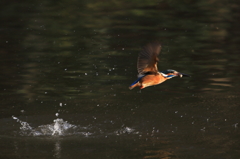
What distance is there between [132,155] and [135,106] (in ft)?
5.59

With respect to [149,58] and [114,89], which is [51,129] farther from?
[114,89]

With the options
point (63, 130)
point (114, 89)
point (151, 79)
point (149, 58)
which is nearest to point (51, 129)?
point (63, 130)

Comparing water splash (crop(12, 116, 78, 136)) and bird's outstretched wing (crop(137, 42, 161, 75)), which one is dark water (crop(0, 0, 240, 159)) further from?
bird's outstretched wing (crop(137, 42, 161, 75))

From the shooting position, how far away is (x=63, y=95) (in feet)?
24.8

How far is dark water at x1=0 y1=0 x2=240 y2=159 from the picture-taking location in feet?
18.9

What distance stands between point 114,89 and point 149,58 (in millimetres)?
2140

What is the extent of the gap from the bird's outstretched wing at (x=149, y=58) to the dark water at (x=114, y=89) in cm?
79

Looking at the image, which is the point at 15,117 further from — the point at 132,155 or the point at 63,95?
the point at 132,155

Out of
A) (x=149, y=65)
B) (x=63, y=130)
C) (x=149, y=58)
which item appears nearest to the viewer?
(x=149, y=58)

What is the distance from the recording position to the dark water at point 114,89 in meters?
5.76

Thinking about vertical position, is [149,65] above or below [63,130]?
above

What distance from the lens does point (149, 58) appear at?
571 centimetres

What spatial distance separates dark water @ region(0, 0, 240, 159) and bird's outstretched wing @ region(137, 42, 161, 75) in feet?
2.59

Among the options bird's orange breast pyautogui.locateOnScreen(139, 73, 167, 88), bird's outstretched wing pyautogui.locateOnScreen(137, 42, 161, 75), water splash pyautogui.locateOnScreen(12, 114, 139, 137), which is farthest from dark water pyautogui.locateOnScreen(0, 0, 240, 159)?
bird's outstretched wing pyautogui.locateOnScreen(137, 42, 161, 75)
